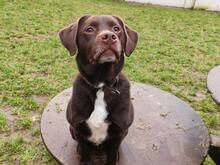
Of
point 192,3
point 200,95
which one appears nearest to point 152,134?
point 200,95

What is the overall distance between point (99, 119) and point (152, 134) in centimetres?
80

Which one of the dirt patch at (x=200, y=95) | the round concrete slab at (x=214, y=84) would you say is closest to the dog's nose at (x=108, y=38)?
the round concrete slab at (x=214, y=84)

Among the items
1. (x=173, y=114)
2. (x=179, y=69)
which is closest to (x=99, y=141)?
(x=173, y=114)

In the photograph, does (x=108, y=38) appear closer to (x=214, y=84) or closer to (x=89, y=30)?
(x=89, y=30)

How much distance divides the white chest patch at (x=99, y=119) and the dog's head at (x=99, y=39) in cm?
29

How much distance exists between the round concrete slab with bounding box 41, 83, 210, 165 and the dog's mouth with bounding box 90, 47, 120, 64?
2.97 ft

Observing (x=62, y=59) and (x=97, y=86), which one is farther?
(x=62, y=59)

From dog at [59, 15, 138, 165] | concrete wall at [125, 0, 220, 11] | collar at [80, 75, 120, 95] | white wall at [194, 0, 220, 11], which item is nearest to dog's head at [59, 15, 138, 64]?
dog at [59, 15, 138, 165]

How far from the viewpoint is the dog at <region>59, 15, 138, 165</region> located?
2590 mm

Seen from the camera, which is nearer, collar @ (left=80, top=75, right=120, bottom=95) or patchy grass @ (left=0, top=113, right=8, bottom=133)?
collar @ (left=80, top=75, right=120, bottom=95)

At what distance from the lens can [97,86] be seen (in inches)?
105

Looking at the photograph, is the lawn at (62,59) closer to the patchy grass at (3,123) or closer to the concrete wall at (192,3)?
the patchy grass at (3,123)

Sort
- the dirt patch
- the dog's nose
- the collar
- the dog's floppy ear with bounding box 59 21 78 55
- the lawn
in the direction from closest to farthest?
the dog's nose
the dog's floppy ear with bounding box 59 21 78 55
the collar
the lawn
the dirt patch

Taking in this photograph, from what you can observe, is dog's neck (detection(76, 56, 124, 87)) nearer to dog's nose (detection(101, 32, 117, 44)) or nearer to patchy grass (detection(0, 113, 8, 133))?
dog's nose (detection(101, 32, 117, 44))
